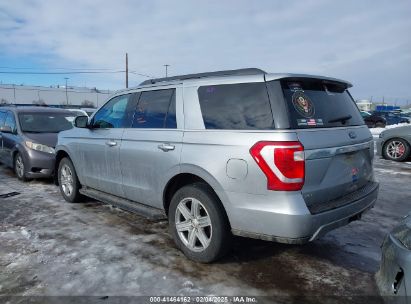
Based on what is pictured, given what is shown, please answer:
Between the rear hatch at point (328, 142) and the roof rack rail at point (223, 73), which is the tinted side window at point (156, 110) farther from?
the rear hatch at point (328, 142)

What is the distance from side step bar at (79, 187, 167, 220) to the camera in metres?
4.33

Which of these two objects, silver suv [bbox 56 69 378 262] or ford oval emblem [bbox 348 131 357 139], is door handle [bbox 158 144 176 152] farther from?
ford oval emblem [bbox 348 131 357 139]

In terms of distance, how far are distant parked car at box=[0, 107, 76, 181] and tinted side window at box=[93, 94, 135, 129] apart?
290 cm

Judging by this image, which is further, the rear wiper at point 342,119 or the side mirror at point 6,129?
the side mirror at point 6,129

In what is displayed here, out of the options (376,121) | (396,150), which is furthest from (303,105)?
(376,121)

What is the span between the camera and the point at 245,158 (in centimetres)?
334

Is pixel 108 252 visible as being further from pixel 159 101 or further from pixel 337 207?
pixel 337 207

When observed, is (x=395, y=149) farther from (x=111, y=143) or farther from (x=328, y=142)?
(x=111, y=143)

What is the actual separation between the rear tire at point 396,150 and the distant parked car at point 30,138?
30.6 ft

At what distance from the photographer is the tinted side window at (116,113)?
4.89 meters

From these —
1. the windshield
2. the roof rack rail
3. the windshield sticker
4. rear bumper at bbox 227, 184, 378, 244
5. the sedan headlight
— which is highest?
the roof rack rail

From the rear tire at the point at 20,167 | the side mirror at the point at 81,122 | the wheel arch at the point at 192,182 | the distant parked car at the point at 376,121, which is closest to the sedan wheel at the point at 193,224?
the wheel arch at the point at 192,182

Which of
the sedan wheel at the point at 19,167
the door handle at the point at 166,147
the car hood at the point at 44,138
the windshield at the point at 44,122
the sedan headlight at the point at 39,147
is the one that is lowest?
the sedan wheel at the point at 19,167

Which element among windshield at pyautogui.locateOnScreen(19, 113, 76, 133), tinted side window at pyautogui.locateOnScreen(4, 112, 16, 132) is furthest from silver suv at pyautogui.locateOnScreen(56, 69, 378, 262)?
tinted side window at pyautogui.locateOnScreen(4, 112, 16, 132)
